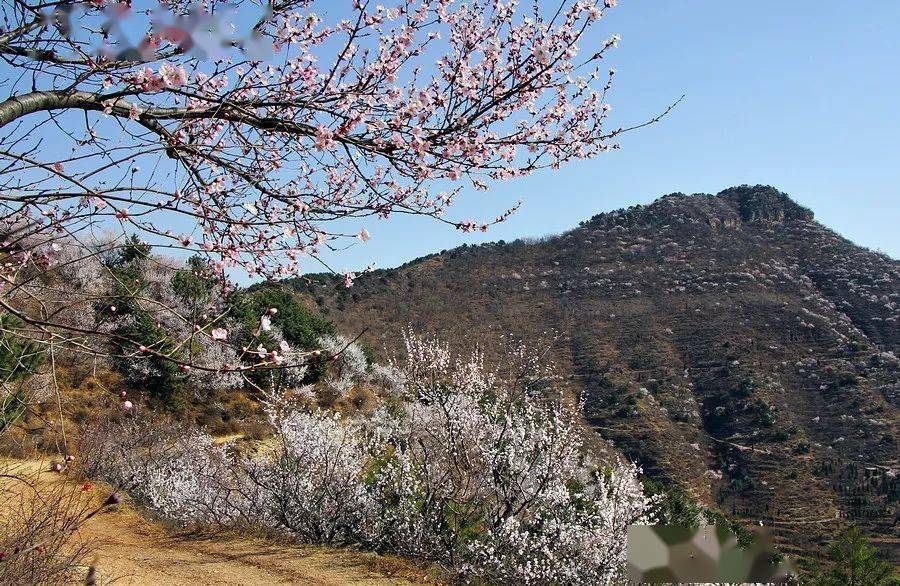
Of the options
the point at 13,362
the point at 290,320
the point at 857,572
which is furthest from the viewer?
the point at 290,320

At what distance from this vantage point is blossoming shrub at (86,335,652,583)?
8484 mm

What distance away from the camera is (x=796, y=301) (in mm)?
56344

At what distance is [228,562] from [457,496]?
10.9 feet

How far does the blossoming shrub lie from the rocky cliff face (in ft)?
62.2

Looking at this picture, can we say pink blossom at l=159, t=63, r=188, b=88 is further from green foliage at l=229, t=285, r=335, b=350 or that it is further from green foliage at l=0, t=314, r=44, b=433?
green foliage at l=229, t=285, r=335, b=350

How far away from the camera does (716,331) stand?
51.8 m

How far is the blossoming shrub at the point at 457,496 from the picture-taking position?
8484 millimetres

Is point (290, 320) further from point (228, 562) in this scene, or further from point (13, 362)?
point (13, 362)

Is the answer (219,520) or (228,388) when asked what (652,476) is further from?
(219,520)

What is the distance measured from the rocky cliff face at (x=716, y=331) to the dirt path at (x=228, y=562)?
2123 centimetres

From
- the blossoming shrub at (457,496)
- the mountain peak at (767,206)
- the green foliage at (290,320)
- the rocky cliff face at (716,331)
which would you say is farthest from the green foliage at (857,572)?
the mountain peak at (767,206)

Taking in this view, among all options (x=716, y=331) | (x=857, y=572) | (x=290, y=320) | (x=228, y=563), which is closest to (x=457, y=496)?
(x=228, y=563)

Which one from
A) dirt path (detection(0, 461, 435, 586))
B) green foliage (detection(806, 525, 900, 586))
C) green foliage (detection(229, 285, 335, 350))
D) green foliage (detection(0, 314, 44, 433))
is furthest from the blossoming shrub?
green foliage (detection(229, 285, 335, 350))

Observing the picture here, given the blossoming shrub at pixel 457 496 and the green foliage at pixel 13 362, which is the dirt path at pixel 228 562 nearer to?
the blossoming shrub at pixel 457 496
